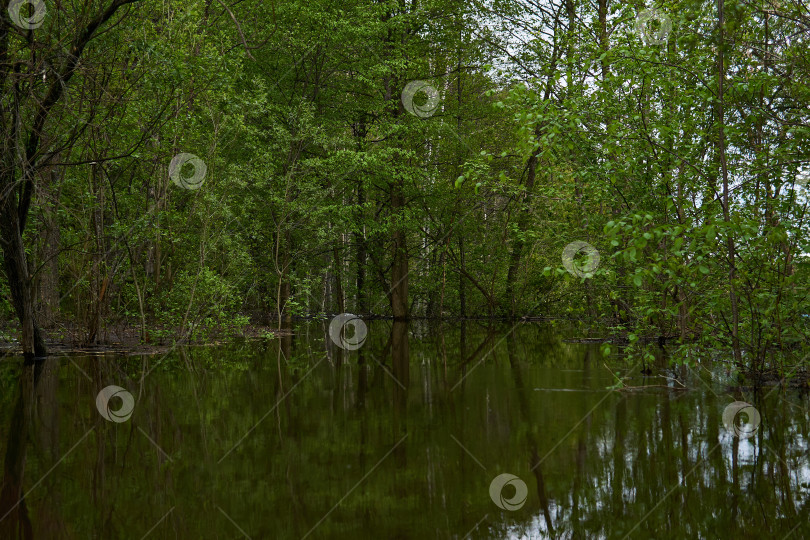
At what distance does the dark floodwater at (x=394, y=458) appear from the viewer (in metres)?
3.83

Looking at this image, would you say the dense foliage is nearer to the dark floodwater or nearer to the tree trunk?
the tree trunk

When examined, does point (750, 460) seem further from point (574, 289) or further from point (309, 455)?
point (574, 289)

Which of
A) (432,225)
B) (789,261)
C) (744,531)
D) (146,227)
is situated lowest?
(744,531)

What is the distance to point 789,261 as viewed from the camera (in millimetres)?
7117

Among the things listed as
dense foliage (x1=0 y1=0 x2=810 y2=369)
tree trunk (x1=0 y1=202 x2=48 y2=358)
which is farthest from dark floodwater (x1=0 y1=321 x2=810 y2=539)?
tree trunk (x1=0 y1=202 x2=48 y2=358)

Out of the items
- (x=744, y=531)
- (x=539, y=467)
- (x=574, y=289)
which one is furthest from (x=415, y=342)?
(x=744, y=531)

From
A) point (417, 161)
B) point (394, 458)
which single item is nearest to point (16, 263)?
point (394, 458)

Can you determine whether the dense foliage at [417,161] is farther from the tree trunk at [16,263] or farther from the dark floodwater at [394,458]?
the dark floodwater at [394,458]

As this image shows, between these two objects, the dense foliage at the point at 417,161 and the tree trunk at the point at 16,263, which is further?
the tree trunk at the point at 16,263

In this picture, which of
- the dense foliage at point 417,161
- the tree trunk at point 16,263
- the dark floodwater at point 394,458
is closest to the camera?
the dark floodwater at point 394,458

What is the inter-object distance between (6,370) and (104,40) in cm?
504

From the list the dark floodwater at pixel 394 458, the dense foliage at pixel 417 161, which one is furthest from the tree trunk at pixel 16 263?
the dark floodwater at pixel 394 458

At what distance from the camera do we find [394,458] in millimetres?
5223

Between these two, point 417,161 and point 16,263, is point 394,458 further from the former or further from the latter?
point 417,161
